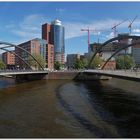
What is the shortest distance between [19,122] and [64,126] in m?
5.09

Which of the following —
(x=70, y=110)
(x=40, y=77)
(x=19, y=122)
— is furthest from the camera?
(x=40, y=77)

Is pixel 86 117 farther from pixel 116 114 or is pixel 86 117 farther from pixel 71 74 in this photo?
pixel 71 74

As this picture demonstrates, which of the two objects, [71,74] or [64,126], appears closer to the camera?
[64,126]

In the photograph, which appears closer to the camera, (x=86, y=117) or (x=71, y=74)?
(x=86, y=117)

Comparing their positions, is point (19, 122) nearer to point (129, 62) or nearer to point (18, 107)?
point (18, 107)

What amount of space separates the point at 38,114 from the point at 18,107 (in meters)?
6.46

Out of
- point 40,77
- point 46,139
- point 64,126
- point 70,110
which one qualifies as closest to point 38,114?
point 70,110

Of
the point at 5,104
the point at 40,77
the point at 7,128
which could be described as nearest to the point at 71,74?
the point at 40,77

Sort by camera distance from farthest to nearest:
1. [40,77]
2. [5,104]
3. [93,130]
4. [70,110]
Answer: [40,77], [5,104], [70,110], [93,130]

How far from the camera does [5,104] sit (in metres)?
43.1

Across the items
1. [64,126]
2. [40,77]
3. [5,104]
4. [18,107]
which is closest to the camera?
[64,126]

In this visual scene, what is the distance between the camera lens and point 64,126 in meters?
27.8

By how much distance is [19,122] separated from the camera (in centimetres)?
2959

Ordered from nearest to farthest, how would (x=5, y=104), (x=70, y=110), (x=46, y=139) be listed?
(x=46, y=139) < (x=70, y=110) < (x=5, y=104)
